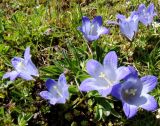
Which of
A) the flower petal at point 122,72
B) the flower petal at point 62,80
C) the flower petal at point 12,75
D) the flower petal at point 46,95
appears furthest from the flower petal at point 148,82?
the flower petal at point 12,75

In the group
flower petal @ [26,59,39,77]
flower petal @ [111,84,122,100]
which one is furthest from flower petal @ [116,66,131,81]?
flower petal @ [26,59,39,77]

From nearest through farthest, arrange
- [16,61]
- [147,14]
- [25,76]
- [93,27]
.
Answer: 1. [25,76]
2. [16,61]
3. [93,27]
4. [147,14]

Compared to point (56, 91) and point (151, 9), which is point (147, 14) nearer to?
point (151, 9)

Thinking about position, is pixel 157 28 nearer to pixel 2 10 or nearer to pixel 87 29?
pixel 87 29

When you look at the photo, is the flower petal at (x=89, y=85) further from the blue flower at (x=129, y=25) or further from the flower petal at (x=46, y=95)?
the blue flower at (x=129, y=25)

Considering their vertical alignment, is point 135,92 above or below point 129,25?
below

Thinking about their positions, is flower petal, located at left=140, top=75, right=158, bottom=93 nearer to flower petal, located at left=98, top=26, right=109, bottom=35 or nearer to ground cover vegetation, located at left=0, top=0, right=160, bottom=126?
ground cover vegetation, located at left=0, top=0, right=160, bottom=126

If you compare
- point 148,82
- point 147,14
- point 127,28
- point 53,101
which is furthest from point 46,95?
point 147,14

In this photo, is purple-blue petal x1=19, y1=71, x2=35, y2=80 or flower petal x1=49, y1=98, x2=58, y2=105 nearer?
flower petal x1=49, y1=98, x2=58, y2=105

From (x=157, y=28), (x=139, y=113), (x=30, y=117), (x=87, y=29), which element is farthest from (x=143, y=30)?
(x=30, y=117)
